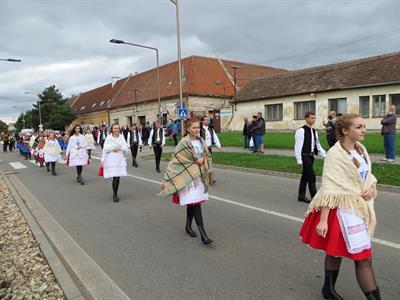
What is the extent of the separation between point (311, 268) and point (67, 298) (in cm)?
269

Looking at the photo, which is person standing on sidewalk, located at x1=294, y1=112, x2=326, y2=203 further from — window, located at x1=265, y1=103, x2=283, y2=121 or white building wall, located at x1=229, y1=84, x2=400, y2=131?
window, located at x1=265, y1=103, x2=283, y2=121

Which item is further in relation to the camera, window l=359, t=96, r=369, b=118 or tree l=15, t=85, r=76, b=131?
tree l=15, t=85, r=76, b=131

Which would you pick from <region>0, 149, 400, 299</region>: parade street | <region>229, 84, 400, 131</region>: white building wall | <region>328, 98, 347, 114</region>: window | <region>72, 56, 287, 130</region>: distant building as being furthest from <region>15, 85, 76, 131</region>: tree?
<region>0, 149, 400, 299</region>: parade street

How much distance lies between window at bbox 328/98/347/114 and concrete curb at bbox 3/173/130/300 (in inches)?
966

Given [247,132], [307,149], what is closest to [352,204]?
[307,149]

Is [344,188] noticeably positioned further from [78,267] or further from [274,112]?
[274,112]

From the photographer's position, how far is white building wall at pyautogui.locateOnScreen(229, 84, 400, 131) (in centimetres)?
2519

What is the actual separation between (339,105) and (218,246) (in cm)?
2502

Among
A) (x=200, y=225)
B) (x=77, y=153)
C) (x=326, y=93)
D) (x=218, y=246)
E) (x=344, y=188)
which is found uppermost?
(x=326, y=93)

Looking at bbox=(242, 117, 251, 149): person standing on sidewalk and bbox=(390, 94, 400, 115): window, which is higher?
bbox=(390, 94, 400, 115): window

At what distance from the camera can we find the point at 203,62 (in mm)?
43750

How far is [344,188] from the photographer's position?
305 centimetres

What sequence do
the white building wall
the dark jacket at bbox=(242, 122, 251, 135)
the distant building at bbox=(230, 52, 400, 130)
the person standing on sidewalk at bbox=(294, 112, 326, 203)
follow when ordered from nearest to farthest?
the person standing on sidewalk at bbox=(294, 112, 326, 203) → the dark jacket at bbox=(242, 122, 251, 135) → the distant building at bbox=(230, 52, 400, 130) → the white building wall

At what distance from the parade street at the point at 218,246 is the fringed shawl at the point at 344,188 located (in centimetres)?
105
